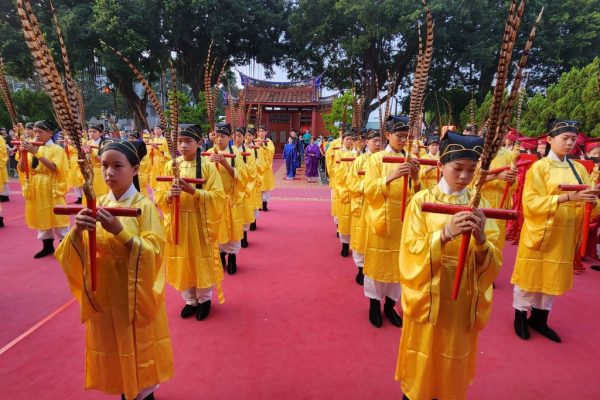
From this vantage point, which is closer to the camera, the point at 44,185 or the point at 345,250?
the point at 44,185

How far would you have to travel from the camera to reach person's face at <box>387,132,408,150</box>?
3.83 m

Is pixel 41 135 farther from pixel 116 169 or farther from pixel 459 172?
pixel 459 172

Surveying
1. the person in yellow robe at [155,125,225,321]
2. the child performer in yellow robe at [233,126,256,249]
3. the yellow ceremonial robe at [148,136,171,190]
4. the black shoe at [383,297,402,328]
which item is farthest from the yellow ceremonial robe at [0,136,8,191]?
the black shoe at [383,297,402,328]

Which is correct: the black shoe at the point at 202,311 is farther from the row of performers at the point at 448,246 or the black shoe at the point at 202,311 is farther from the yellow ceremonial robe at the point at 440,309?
the yellow ceremonial robe at the point at 440,309

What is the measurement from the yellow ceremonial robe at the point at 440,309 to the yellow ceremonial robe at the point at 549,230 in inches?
65.9

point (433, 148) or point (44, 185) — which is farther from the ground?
point (433, 148)

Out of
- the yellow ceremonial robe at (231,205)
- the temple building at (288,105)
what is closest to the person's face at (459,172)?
the yellow ceremonial robe at (231,205)

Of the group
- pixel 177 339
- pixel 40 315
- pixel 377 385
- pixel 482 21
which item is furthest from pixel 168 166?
pixel 482 21

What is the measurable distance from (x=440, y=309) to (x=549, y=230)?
202cm

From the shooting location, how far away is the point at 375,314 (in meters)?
4.00

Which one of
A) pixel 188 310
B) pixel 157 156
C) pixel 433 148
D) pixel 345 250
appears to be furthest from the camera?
pixel 157 156

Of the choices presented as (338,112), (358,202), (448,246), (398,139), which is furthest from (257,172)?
(338,112)

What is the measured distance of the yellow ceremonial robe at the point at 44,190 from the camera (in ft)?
19.1

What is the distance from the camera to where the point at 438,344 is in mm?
2404
